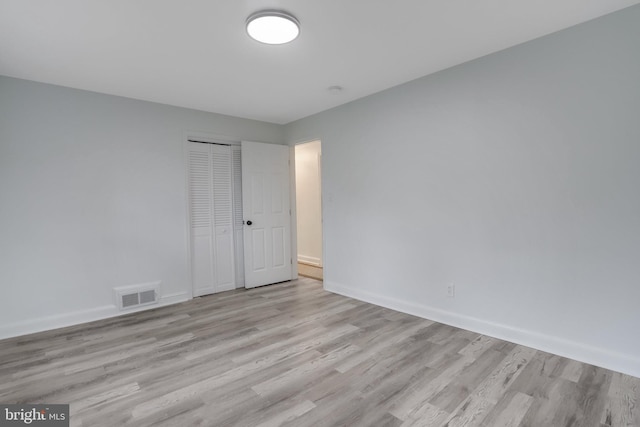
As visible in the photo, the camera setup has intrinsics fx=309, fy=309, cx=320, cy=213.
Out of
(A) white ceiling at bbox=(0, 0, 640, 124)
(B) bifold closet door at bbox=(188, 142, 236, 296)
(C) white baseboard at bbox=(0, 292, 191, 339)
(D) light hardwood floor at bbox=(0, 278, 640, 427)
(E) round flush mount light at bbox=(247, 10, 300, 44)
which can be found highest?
(A) white ceiling at bbox=(0, 0, 640, 124)

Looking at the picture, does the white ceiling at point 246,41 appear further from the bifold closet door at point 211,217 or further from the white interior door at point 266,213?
the white interior door at point 266,213

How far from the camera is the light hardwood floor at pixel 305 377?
1812 mm

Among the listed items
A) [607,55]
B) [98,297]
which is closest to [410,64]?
[607,55]

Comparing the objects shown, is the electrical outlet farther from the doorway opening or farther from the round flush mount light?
the doorway opening

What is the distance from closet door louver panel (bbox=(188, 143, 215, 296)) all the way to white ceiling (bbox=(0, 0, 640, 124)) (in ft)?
3.20

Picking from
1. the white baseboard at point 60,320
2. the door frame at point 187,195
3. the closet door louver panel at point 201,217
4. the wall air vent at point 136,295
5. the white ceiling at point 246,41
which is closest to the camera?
the white ceiling at point 246,41

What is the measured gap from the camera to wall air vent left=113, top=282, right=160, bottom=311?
3.54 meters

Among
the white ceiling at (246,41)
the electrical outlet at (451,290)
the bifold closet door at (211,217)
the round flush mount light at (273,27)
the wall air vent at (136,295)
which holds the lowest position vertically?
the wall air vent at (136,295)

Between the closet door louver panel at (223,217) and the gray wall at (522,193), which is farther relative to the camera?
the closet door louver panel at (223,217)

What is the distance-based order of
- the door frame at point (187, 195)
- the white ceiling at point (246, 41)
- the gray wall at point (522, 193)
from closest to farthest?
1. the white ceiling at point (246, 41)
2. the gray wall at point (522, 193)
3. the door frame at point (187, 195)

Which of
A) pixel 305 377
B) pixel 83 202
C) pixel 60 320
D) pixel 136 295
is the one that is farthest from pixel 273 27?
pixel 60 320

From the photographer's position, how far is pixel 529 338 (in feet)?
8.47

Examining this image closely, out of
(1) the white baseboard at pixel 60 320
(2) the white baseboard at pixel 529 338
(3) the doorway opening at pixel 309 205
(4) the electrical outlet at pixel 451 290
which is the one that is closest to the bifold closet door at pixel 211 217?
(1) the white baseboard at pixel 60 320

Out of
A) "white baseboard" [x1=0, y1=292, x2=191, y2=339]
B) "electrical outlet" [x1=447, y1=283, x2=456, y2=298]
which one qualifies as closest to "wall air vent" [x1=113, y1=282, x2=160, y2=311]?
"white baseboard" [x1=0, y1=292, x2=191, y2=339]
